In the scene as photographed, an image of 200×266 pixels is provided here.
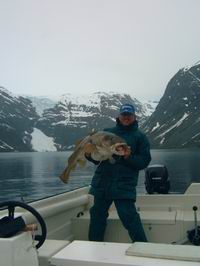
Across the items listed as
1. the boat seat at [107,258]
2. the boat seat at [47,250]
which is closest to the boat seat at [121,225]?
the boat seat at [47,250]

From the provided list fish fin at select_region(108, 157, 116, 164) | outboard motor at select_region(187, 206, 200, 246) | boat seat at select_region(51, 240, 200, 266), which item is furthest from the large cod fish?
boat seat at select_region(51, 240, 200, 266)

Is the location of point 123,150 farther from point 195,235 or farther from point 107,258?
point 107,258

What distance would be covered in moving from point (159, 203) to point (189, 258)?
4004 millimetres

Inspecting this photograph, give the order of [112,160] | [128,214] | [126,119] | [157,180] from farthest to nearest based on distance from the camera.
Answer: [157,180] < [126,119] < [128,214] < [112,160]

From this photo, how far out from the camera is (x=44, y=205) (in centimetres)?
577

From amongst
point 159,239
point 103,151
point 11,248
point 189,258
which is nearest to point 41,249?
point 11,248

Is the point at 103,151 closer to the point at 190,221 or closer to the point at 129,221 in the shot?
the point at 129,221

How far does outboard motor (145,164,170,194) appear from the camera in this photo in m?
7.29

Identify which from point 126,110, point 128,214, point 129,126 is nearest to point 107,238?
point 128,214

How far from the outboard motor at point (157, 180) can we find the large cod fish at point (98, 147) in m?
2.31

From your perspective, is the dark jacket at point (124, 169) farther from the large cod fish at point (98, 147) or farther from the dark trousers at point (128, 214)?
the large cod fish at point (98, 147)

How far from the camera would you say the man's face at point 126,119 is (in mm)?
5703

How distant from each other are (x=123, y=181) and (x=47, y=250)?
2.31m

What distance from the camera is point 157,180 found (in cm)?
732
